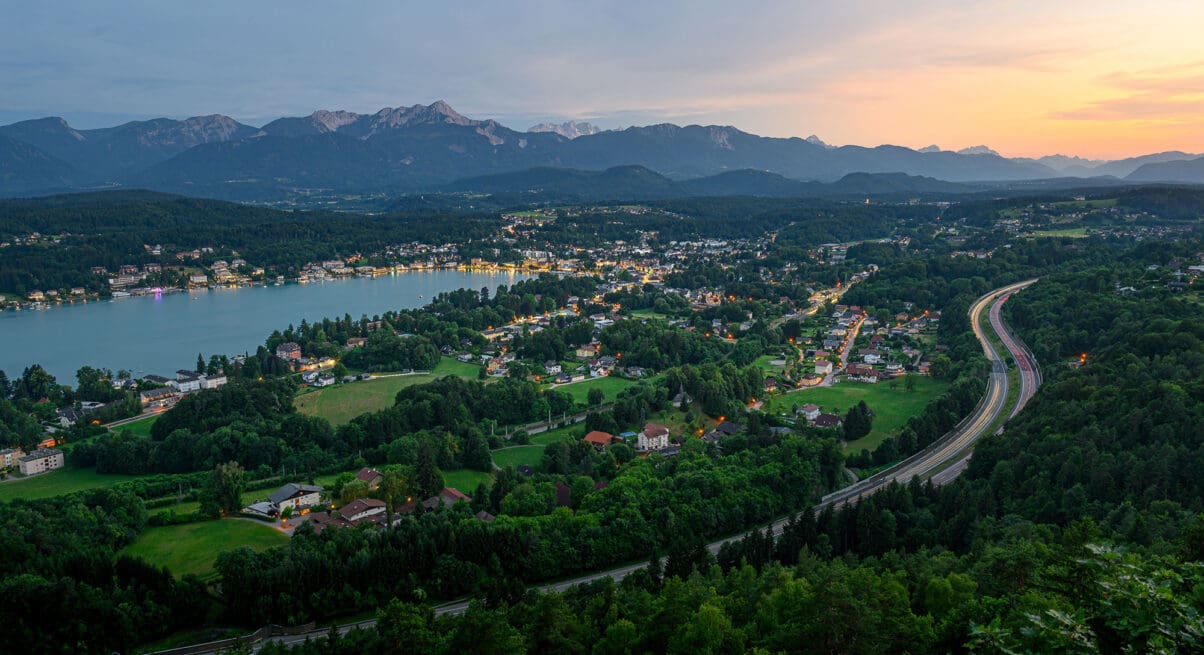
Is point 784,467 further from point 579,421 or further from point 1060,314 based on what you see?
point 1060,314

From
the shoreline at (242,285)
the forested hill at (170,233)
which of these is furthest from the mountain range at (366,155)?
the shoreline at (242,285)

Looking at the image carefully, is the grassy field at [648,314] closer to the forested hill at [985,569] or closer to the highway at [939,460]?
the highway at [939,460]

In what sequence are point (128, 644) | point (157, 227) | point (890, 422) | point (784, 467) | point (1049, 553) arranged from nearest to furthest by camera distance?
point (1049, 553)
point (128, 644)
point (784, 467)
point (890, 422)
point (157, 227)

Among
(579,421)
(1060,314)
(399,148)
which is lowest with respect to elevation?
(579,421)

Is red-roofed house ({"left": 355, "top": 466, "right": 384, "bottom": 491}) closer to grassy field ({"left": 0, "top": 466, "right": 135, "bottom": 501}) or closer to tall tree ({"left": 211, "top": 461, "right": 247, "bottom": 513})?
tall tree ({"left": 211, "top": 461, "right": 247, "bottom": 513})

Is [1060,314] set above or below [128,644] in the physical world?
above

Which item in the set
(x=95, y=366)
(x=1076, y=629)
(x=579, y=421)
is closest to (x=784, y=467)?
(x=579, y=421)

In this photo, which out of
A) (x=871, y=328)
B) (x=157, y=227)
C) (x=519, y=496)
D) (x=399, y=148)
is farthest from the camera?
(x=399, y=148)
